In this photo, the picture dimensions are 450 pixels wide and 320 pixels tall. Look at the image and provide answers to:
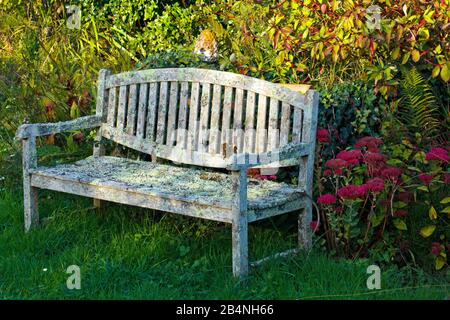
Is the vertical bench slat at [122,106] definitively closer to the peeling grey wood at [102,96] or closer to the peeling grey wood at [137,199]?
the peeling grey wood at [102,96]

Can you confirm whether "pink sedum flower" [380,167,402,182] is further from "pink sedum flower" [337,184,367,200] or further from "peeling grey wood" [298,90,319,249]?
"peeling grey wood" [298,90,319,249]

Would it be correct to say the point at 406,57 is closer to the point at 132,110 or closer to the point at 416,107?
the point at 416,107

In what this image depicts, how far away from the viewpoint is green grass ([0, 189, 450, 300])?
443cm

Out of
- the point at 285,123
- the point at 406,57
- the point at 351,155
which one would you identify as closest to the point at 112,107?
the point at 285,123

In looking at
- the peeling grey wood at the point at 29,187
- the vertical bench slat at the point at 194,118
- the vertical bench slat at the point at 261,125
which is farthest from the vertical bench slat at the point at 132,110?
the vertical bench slat at the point at 261,125

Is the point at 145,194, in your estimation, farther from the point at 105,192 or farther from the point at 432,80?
the point at 432,80

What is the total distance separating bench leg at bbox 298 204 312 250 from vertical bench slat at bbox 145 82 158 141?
1.21m

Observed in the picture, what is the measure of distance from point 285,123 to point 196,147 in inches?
26.6

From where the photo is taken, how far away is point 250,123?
17.0 feet

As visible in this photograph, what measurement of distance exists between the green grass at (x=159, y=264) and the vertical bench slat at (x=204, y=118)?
0.50 meters

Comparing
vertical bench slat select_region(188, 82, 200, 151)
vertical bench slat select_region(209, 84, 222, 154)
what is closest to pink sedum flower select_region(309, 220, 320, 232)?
vertical bench slat select_region(209, 84, 222, 154)

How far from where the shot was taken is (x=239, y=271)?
4555 mm

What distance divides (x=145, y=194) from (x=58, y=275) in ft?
2.17
